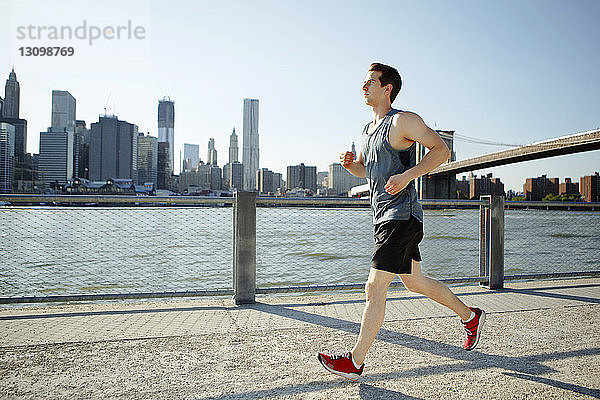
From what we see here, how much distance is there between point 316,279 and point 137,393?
21.1 feet

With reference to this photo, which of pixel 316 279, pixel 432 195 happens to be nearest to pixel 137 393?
pixel 316 279

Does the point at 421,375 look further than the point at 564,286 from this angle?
No

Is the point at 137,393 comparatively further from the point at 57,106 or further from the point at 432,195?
the point at 57,106

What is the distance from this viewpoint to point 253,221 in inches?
168

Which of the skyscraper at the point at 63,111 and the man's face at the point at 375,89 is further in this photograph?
the skyscraper at the point at 63,111

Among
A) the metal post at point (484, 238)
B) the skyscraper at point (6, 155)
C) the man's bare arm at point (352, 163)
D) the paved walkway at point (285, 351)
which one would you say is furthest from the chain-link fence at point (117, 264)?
the skyscraper at point (6, 155)

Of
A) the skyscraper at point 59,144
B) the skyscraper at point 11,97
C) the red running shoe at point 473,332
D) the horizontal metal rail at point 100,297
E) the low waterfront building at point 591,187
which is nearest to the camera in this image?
the red running shoe at point 473,332

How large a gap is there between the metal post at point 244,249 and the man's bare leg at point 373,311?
188 centimetres

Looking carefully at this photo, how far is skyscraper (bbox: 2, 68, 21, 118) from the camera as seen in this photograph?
4131 cm

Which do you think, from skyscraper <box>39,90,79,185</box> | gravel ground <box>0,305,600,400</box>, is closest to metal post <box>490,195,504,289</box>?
gravel ground <box>0,305,600,400</box>

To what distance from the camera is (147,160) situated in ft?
205

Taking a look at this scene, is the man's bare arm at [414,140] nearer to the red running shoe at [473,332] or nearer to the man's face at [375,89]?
the man's face at [375,89]

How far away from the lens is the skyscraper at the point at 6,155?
28017 mm

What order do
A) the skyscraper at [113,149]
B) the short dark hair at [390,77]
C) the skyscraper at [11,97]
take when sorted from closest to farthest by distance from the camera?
the short dark hair at [390,77]
the skyscraper at [11,97]
the skyscraper at [113,149]
